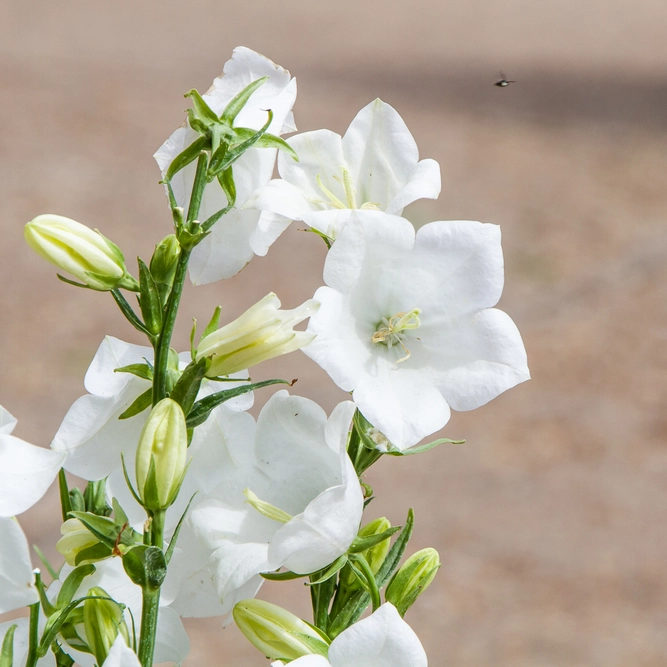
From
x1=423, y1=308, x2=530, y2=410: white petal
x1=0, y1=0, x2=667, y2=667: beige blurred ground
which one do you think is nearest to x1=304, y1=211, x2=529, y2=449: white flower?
x1=423, y1=308, x2=530, y2=410: white petal

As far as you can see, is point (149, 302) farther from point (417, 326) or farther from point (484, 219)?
point (484, 219)

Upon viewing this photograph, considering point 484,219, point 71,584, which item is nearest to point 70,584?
point 71,584

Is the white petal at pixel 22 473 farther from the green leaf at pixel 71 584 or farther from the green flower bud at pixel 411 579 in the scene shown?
the green flower bud at pixel 411 579

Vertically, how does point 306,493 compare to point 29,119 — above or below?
above

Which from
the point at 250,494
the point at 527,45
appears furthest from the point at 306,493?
the point at 527,45

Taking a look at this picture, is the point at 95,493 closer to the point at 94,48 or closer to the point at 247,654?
the point at 247,654

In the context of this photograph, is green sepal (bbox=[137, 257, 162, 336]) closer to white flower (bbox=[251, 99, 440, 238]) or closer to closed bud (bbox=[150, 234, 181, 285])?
closed bud (bbox=[150, 234, 181, 285])
